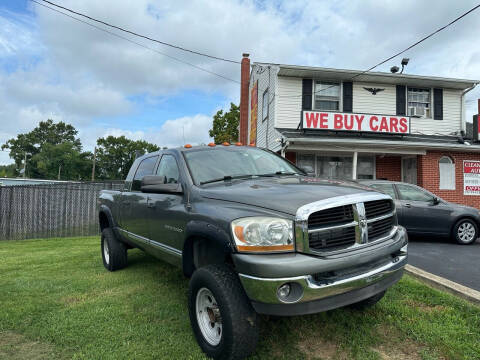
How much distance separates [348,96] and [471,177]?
5593 mm

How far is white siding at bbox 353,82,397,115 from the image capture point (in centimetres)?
1351

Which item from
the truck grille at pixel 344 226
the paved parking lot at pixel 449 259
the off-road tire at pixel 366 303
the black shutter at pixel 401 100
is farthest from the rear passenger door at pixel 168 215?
the black shutter at pixel 401 100

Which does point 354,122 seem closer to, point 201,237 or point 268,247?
point 201,237

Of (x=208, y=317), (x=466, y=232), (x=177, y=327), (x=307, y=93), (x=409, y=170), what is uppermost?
(x=307, y=93)

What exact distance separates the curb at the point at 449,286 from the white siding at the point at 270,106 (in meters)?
8.00

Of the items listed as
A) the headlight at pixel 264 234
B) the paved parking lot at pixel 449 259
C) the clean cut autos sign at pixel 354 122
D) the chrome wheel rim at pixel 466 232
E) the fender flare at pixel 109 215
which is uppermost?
the clean cut autos sign at pixel 354 122

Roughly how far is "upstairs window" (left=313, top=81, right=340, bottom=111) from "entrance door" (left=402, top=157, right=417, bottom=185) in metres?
3.53

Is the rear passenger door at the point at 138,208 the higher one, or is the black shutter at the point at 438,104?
the black shutter at the point at 438,104

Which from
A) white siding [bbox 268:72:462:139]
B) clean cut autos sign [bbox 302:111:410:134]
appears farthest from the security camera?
clean cut autos sign [bbox 302:111:410:134]

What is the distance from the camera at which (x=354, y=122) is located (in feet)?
38.6

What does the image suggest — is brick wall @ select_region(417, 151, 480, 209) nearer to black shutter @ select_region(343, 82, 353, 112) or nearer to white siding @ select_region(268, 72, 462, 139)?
white siding @ select_region(268, 72, 462, 139)

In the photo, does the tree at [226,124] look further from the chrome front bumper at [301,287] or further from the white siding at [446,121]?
the chrome front bumper at [301,287]

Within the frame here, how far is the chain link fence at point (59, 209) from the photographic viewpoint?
1215cm

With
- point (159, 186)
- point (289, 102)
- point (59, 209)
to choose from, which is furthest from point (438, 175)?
point (59, 209)
